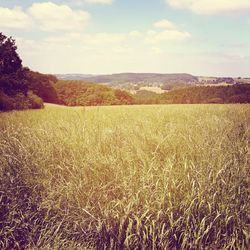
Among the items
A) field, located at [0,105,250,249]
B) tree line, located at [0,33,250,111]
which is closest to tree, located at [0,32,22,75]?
tree line, located at [0,33,250,111]

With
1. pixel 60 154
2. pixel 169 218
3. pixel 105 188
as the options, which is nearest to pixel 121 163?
pixel 105 188

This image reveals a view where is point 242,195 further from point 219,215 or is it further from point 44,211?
point 44,211

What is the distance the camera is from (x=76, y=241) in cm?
221

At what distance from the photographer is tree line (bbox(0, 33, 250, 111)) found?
1981 centimetres

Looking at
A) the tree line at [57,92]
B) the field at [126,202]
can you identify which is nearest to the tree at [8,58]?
the tree line at [57,92]

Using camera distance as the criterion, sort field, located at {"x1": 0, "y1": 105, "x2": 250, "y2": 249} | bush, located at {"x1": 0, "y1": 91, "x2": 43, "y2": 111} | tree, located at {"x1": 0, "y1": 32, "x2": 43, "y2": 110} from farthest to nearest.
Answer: tree, located at {"x1": 0, "y1": 32, "x2": 43, "y2": 110}, bush, located at {"x1": 0, "y1": 91, "x2": 43, "y2": 111}, field, located at {"x1": 0, "y1": 105, "x2": 250, "y2": 249}

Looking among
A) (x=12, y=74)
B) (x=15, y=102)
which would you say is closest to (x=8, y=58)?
(x=12, y=74)

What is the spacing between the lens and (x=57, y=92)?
39.8 meters

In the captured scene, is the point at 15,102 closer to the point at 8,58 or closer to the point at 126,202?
the point at 8,58

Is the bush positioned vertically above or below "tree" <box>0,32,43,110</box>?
below

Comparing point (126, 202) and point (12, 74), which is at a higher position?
point (12, 74)

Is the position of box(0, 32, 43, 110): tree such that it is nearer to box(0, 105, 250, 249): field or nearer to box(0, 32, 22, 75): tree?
box(0, 32, 22, 75): tree

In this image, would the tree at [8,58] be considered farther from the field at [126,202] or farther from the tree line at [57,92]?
the field at [126,202]

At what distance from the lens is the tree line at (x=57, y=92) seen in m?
19.8
